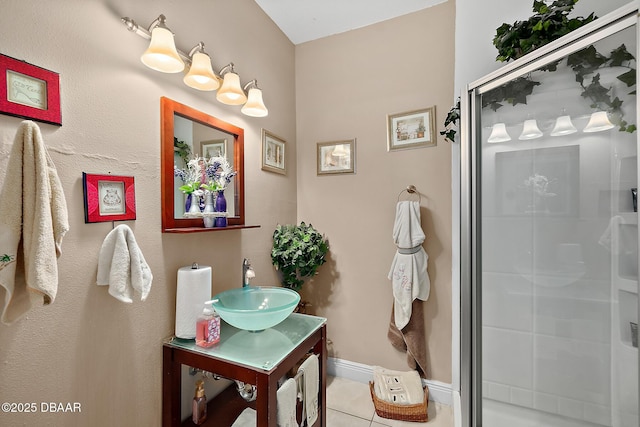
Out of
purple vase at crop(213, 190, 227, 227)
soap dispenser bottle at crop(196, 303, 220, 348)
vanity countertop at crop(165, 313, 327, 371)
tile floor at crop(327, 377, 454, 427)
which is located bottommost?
tile floor at crop(327, 377, 454, 427)

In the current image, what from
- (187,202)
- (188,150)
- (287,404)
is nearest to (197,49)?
(188,150)

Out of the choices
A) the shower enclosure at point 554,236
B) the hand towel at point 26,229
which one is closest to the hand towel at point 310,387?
the shower enclosure at point 554,236

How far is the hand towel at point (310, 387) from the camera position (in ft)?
4.25

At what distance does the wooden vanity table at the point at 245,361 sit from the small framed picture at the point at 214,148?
0.90m

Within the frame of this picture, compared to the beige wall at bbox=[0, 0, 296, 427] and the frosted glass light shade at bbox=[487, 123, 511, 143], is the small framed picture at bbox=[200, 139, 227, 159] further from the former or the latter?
the frosted glass light shade at bbox=[487, 123, 511, 143]

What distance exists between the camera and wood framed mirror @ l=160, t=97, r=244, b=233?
115 centimetres

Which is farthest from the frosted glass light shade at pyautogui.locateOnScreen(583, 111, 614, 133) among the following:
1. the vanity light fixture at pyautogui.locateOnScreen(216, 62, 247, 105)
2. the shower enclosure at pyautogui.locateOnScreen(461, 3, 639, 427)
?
the vanity light fixture at pyautogui.locateOnScreen(216, 62, 247, 105)

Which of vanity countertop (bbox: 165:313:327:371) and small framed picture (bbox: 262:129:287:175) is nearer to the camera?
vanity countertop (bbox: 165:313:327:371)

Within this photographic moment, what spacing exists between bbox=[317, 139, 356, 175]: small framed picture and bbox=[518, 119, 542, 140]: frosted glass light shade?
105 centimetres

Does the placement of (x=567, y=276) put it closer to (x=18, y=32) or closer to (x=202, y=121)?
(x=202, y=121)

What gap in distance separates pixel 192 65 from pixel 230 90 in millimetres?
208

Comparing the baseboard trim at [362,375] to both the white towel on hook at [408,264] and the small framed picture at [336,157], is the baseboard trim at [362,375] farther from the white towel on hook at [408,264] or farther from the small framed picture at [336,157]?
the small framed picture at [336,157]

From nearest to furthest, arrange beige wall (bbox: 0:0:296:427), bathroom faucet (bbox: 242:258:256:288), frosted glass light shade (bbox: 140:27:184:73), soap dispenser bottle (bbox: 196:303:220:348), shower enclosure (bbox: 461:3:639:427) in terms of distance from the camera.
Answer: beige wall (bbox: 0:0:296:427), shower enclosure (bbox: 461:3:639:427), frosted glass light shade (bbox: 140:27:184:73), soap dispenser bottle (bbox: 196:303:220:348), bathroom faucet (bbox: 242:258:256:288)

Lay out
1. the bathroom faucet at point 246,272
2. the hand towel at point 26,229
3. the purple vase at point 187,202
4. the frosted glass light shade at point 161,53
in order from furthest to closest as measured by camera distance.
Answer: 1. the bathroom faucet at point 246,272
2. the purple vase at point 187,202
3. the frosted glass light shade at point 161,53
4. the hand towel at point 26,229
